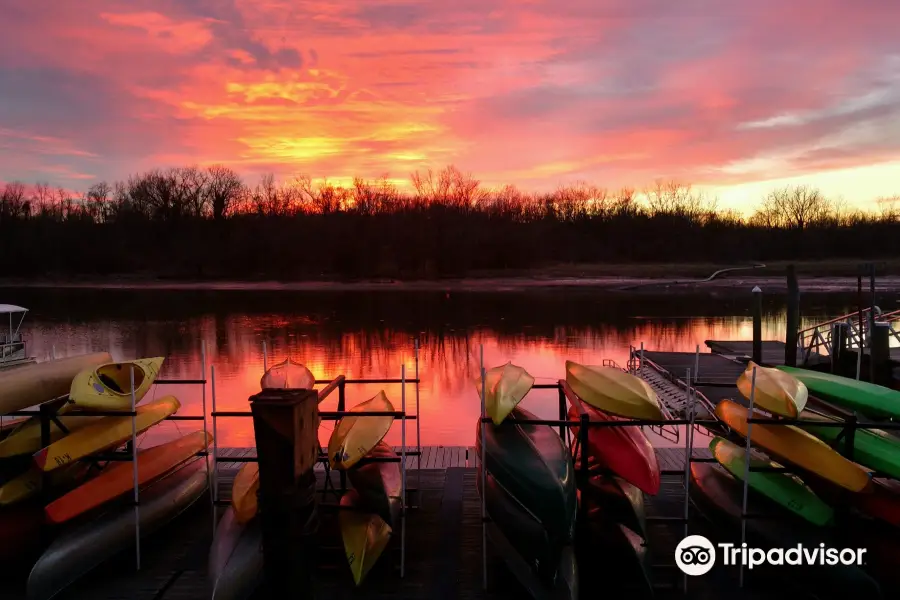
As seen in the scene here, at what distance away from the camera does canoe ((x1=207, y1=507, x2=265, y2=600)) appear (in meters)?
3.84

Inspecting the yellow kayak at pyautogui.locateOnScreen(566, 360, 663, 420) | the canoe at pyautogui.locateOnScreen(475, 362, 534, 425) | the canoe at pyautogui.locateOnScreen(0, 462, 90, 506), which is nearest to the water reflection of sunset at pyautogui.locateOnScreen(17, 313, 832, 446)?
the canoe at pyautogui.locateOnScreen(0, 462, 90, 506)

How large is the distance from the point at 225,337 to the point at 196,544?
17994mm

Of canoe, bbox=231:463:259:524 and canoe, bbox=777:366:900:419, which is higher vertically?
canoe, bbox=777:366:900:419

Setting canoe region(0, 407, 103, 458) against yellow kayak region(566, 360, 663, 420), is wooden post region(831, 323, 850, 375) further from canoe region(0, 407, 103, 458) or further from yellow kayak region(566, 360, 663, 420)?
canoe region(0, 407, 103, 458)

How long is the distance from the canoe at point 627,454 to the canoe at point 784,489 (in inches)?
25.6

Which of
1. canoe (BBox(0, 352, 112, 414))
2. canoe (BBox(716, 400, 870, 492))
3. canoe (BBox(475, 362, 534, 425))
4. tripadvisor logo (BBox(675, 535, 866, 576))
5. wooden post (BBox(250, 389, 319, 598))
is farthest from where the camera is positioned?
canoe (BBox(0, 352, 112, 414))

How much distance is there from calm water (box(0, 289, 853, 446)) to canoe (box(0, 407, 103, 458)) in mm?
2020

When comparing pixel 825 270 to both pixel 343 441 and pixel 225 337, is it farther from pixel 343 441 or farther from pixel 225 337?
pixel 343 441

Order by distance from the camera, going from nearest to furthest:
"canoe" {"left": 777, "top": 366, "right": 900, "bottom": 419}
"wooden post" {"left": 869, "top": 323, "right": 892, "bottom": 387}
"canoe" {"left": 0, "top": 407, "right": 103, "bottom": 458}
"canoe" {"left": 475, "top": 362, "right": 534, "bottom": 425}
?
"canoe" {"left": 475, "top": 362, "right": 534, "bottom": 425} → "canoe" {"left": 777, "top": 366, "right": 900, "bottom": 419} → "canoe" {"left": 0, "top": 407, "right": 103, "bottom": 458} → "wooden post" {"left": 869, "top": 323, "right": 892, "bottom": 387}

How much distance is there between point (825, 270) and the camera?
47.2m

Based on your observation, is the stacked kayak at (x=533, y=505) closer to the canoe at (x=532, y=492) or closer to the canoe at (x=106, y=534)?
the canoe at (x=532, y=492)

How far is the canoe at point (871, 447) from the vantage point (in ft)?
13.5

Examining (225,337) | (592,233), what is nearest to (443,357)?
(225,337)

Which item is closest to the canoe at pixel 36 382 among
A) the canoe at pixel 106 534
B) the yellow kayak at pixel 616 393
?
the canoe at pixel 106 534
